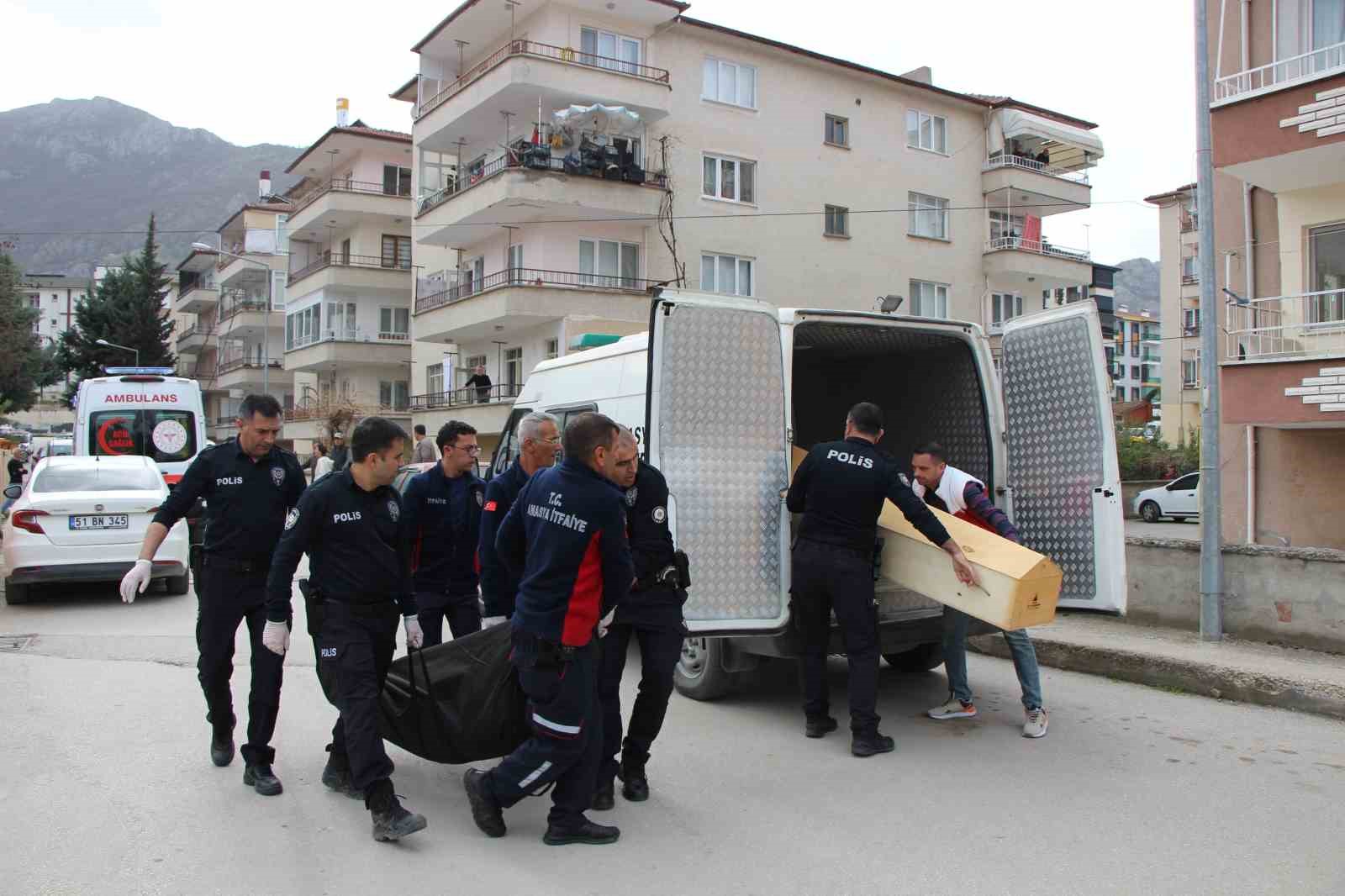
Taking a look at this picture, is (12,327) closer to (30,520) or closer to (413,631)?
(30,520)

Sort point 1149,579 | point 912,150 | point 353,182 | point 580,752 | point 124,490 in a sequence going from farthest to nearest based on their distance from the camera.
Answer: point 353,182, point 912,150, point 124,490, point 1149,579, point 580,752

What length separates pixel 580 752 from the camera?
4.60 m

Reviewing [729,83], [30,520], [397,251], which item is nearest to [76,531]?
[30,520]

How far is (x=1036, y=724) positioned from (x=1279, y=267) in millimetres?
10752

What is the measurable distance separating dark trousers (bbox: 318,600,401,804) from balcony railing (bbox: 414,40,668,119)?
2390 cm

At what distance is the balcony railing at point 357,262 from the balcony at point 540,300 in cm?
1068

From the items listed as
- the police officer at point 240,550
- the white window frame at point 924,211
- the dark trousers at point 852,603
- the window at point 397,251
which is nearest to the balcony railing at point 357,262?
the window at point 397,251

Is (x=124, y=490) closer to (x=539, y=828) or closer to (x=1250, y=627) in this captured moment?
(x=539, y=828)

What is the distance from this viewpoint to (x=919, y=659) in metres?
7.96

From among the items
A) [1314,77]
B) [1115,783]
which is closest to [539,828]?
[1115,783]

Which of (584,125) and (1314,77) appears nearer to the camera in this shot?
(1314,77)

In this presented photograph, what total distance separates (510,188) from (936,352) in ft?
66.4

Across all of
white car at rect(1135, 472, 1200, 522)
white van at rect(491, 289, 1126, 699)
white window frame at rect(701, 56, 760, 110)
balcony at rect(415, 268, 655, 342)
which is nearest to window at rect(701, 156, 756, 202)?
white window frame at rect(701, 56, 760, 110)

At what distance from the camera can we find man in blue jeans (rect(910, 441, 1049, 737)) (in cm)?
638
